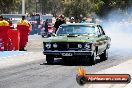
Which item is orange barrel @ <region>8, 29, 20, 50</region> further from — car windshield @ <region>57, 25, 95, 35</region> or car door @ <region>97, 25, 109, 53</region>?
car windshield @ <region>57, 25, 95, 35</region>

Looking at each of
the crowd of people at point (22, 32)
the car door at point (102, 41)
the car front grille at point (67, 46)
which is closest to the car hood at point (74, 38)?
the car front grille at point (67, 46)

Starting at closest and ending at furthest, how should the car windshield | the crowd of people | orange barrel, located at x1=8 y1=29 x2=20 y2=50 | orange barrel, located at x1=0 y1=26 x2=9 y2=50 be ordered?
the car windshield < orange barrel, located at x1=0 y1=26 x2=9 y2=50 < the crowd of people < orange barrel, located at x1=8 y1=29 x2=20 y2=50

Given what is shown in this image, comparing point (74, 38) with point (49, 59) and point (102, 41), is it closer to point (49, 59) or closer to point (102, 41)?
point (49, 59)

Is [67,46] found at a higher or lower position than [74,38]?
lower

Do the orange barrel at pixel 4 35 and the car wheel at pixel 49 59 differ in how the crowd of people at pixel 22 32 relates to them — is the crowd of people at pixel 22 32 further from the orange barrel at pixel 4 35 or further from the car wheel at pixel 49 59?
the car wheel at pixel 49 59

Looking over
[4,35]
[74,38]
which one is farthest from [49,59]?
[4,35]

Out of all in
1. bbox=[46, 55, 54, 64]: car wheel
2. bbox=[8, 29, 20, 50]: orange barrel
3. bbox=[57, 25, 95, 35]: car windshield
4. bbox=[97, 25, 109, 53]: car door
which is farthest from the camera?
bbox=[8, 29, 20, 50]: orange barrel

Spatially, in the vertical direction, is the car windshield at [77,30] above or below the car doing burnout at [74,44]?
above

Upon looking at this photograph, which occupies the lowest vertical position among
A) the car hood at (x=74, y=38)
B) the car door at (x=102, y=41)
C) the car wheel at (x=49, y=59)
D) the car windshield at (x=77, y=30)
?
the car wheel at (x=49, y=59)

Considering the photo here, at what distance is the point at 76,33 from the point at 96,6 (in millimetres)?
61997

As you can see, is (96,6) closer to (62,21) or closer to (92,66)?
(62,21)

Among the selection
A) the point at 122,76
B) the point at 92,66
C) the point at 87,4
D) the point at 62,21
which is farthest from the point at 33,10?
the point at 122,76

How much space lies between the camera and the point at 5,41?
22.2 meters

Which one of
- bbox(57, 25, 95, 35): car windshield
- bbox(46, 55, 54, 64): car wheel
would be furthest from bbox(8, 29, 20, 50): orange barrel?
bbox(46, 55, 54, 64): car wheel
